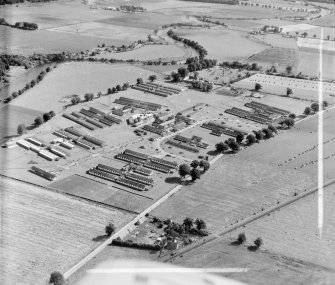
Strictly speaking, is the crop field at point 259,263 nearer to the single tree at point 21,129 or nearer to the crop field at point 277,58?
the single tree at point 21,129

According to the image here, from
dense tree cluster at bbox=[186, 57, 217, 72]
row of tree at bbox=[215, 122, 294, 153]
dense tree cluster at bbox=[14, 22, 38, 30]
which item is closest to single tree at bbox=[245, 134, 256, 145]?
row of tree at bbox=[215, 122, 294, 153]

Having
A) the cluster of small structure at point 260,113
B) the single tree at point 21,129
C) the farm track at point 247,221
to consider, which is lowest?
the farm track at point 247,221

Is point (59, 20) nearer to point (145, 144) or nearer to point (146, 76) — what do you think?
point (146, 76)

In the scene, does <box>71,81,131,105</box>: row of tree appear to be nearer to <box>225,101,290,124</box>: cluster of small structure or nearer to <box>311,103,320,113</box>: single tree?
<box>225,101,290,124</box>: cluster of small structure

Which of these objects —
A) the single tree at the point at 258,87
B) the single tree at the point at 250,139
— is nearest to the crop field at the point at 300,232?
the single tree at the point at 250,139

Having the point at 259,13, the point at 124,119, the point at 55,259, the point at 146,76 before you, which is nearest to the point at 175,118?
the point at 124,119
